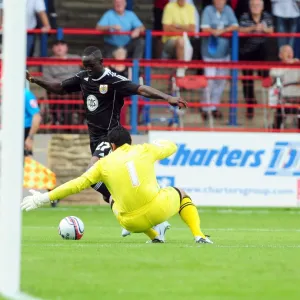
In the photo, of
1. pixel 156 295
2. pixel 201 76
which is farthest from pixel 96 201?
pixel 156 295

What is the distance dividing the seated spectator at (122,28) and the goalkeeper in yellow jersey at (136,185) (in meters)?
11.1

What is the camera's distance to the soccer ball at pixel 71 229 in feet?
43.4

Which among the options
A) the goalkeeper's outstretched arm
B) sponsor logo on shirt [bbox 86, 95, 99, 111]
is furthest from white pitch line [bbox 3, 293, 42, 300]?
sponsor logo on shirt [bbox 86, 95, 99, 111]

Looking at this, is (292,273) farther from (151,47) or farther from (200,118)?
(151,47)

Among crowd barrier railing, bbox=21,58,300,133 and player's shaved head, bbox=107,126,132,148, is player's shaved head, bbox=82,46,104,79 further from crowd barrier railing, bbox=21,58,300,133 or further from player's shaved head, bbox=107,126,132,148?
crowd barrier railing, bbox=21,58,300,133

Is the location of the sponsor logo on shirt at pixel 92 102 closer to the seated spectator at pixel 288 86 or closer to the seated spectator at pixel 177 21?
the seated spectator at pixel 288 86

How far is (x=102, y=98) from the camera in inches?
574

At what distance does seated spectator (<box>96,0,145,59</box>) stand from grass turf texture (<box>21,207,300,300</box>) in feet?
26.8

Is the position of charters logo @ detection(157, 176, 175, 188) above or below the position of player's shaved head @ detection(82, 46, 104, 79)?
below

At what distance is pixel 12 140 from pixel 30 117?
1194 centimetres

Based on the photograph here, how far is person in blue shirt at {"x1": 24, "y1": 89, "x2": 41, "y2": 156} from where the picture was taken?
778 inches

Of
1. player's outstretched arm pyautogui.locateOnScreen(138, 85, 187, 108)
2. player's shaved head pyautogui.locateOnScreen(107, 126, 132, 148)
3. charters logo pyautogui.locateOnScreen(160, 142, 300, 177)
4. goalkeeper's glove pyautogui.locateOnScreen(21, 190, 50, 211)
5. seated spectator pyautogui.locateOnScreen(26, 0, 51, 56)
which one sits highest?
player's outstretched arm pyautogui.locateOnScreen(138, 85, 187, 108)

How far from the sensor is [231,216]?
766 inches

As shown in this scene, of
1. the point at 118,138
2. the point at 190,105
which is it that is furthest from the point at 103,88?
the point at 190,105
